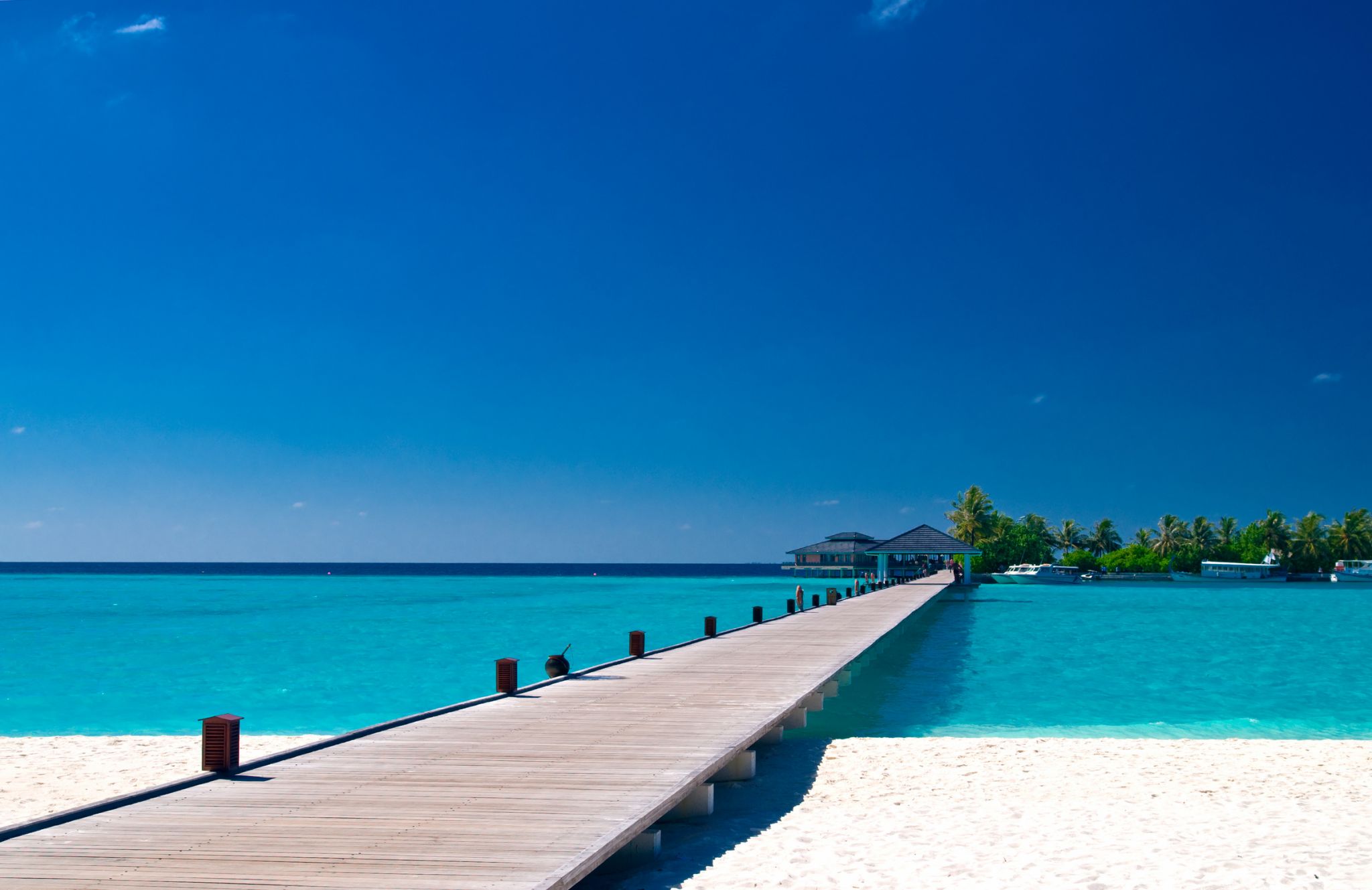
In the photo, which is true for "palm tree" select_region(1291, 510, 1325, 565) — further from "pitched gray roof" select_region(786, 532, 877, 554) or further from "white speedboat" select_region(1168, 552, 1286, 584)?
"pitched gray roof" select_region(786, 532, 877, 554)

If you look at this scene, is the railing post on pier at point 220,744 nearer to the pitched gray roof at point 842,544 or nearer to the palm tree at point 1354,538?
the pitched gray roof at point 842,544

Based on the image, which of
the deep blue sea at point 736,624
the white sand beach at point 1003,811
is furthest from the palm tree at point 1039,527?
the white sand beach at point 1003,811

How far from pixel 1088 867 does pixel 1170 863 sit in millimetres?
685

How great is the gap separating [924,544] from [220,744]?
5325 cm

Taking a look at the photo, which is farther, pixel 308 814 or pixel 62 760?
pixel 62 760

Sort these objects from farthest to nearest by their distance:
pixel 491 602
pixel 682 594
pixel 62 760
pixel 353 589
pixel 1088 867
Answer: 1. pixel 353 589
2. pixel 682 594
3. pixel 491 602
4. pixel 62 760
5. pixel 1088 867

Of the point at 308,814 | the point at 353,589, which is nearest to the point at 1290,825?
the point at 308,814

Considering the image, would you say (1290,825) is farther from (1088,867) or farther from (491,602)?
(491,602)

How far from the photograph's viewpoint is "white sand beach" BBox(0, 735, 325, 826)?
11.0 metres

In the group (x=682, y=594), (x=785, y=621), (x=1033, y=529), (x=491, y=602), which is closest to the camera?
(x=785, y=621)

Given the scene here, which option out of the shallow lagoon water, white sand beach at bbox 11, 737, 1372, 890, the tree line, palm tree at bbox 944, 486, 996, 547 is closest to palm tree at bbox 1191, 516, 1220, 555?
the tree line

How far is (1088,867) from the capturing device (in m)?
7.25

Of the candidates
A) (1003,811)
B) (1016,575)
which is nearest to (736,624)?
(1003,811)

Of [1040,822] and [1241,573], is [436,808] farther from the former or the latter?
[1241,573]
